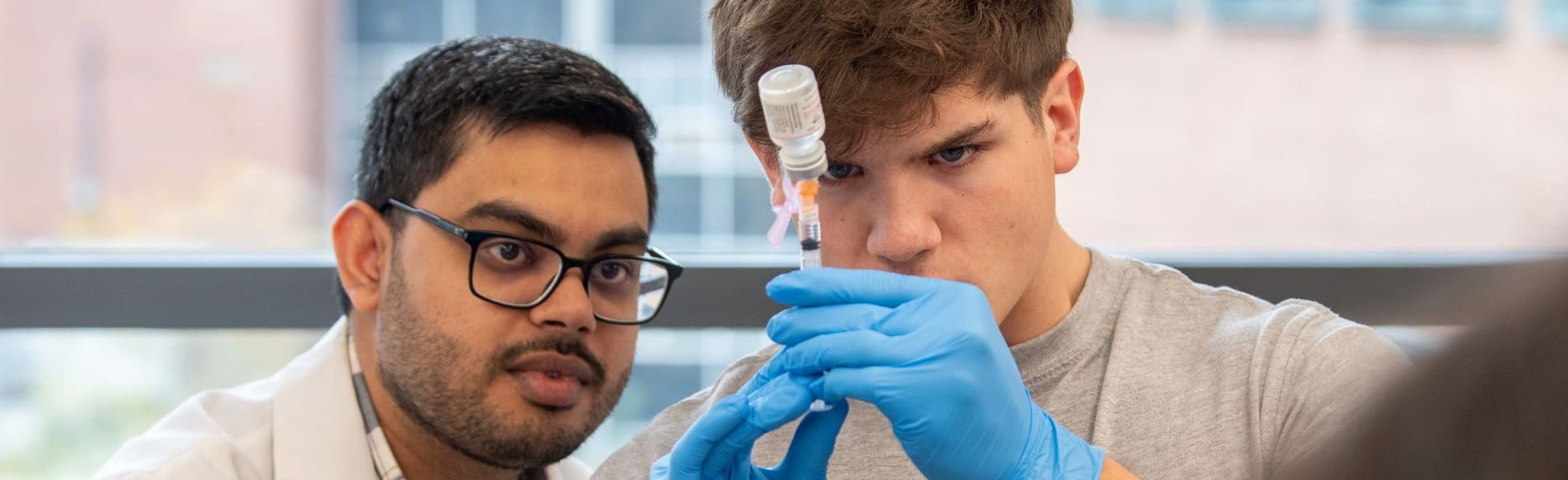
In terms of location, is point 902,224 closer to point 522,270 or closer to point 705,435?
point 705,435

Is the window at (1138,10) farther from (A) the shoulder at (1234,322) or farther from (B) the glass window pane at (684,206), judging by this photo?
(A) the shoulder at (1234,322)

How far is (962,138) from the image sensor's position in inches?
47.5

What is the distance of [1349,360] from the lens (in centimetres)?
125

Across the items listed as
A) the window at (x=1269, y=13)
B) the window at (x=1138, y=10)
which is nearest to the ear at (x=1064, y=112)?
the window at (x=1138, y=10)

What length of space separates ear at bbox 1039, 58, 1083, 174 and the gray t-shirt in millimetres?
167

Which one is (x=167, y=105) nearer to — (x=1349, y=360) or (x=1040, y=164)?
(x=1040, y=164)

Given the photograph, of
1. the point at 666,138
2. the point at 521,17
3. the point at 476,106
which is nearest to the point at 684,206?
the point at 666,138

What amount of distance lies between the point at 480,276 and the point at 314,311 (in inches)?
30.2

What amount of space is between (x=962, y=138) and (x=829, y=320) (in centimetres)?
25

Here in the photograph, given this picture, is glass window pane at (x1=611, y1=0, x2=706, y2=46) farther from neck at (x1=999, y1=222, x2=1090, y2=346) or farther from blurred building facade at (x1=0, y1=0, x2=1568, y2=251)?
neck at (x1=999, y1=222, x2=1090, y2=346)

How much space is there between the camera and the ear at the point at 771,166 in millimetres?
1336

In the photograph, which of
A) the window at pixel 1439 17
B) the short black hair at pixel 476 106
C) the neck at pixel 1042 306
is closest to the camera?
the neck at pixel 1042 306

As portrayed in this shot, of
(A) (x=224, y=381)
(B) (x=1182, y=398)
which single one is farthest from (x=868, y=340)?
(A) (x=224, y=381)

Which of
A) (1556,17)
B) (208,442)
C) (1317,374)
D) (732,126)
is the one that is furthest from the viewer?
(1556,17)
